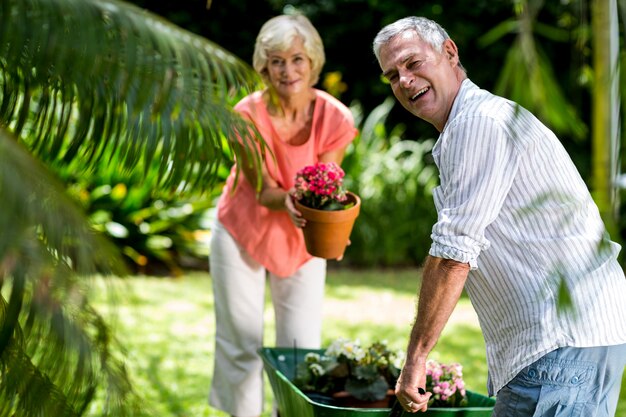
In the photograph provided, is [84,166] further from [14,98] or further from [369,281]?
[369,281]

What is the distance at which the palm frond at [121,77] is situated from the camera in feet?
6.05

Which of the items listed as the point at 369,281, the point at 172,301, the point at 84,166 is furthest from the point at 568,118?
the point at 369,281

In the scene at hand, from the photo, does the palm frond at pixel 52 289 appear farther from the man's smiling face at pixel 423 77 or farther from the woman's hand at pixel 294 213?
the woman's hand at pixel 294 213

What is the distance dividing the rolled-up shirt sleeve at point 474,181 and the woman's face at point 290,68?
131 centimetres

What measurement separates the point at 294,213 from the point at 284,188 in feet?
0.74

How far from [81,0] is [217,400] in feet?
6.90

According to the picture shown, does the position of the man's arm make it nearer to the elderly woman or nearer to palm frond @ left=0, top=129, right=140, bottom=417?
palm frond @ left=0, top=129, right=140, bottom=417

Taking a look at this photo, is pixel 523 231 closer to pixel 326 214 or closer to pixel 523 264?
pixel 523 264

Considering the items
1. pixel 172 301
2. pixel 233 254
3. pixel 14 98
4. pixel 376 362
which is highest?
pixel 14 98

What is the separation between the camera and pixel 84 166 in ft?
7.25

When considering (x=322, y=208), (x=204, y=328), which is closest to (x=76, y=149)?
(x=322, y=208)

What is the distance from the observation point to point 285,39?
10.8ft

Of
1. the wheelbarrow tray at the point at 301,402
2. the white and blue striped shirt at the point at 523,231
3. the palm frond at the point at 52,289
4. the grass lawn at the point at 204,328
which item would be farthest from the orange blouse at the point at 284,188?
the palm frond at the point at 52,289

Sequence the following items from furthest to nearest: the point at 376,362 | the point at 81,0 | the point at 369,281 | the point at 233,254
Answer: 1. the point at 369,281
2. the point at 233,254
3. the point at 376,362
4. the point at 81,0
